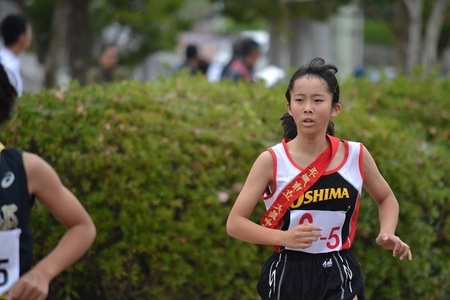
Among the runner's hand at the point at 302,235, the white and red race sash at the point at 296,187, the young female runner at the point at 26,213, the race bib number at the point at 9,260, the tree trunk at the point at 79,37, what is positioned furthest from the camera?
the tree trunk at the point at 79,37

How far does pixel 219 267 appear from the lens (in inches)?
259

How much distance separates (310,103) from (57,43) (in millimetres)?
14536

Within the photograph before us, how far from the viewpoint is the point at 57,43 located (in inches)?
741

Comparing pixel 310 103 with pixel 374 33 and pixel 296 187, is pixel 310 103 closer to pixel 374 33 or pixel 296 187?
pixel 296 187

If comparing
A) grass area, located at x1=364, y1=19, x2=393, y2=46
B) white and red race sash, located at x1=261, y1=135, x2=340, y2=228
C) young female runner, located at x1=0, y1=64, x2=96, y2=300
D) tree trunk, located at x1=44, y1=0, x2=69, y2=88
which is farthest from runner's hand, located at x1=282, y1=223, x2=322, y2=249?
grass area, located at x1=364, y1=19, x2=393, y2=46

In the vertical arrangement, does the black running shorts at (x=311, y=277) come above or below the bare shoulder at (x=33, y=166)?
below

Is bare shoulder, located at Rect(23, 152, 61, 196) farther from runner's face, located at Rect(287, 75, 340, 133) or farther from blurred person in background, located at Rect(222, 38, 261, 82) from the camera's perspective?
blurred person in background, located at Rect(222, 38, 261, 82)

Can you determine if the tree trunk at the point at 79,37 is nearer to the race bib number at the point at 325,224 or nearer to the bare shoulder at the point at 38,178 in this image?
the race bib number at the point at 325,224

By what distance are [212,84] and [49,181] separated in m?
4.22

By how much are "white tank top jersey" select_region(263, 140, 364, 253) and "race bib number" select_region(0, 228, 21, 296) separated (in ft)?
4.57

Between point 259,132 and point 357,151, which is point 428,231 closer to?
point 259,132

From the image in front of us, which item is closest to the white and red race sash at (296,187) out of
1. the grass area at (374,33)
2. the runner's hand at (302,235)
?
the runner's hand at (302,235)

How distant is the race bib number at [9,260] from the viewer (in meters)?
3.88

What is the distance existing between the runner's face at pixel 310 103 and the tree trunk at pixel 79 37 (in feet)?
49.8
